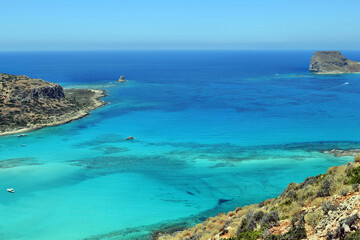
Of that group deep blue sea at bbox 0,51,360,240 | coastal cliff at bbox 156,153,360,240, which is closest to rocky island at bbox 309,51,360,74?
deep blue sea at bbox 0,51,360,240

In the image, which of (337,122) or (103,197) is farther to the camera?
(337,122)

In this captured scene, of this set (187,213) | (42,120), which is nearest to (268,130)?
(187,213)

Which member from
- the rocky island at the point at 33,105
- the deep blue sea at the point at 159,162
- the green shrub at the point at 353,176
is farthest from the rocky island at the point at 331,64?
the green shrub at the point at 353,176

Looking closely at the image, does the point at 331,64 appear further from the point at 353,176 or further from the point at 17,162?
the point at 353,176

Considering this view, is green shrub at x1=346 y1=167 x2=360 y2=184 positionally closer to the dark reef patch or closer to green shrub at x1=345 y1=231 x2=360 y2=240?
green shrub at x1=345 y1=231 x2=360 y2=240

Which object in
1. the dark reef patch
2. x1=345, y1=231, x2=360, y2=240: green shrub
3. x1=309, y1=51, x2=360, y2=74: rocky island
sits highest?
x1=309, y1=51, x2=360, y2=74: rocky island

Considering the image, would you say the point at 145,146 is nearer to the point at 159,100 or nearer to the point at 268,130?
the point at 268,130

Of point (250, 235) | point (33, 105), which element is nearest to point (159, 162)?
point (250, 235)
